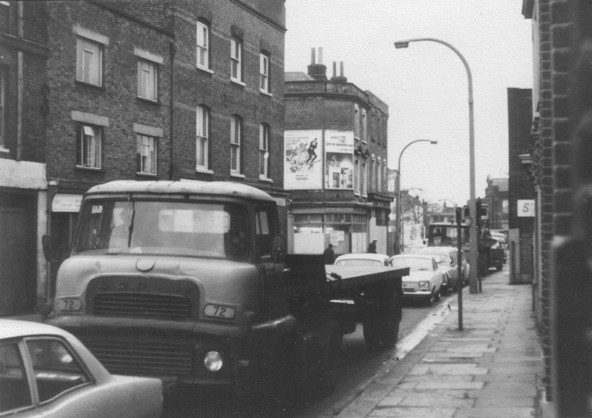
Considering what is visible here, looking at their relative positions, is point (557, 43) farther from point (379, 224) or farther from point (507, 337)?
point (379, 224)

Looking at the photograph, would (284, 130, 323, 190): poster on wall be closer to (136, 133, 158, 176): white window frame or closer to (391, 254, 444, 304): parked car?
(391, 254, 444, 304): parked car

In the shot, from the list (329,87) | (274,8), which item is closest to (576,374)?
(274,8)

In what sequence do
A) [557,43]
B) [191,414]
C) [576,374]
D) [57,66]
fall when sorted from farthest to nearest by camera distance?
[57,66] < [191,414] < [557,43] < [576,374]

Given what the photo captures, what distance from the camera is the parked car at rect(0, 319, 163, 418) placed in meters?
4.29

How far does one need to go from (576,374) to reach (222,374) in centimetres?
444

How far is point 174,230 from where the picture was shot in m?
8.28

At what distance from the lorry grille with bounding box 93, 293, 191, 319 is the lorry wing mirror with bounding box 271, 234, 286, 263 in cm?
110

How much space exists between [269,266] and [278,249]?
19cm

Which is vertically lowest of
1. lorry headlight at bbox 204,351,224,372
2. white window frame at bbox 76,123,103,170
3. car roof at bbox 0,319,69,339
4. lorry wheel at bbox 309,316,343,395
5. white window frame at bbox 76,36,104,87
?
lorry wheel at bbox 309,316,343,395

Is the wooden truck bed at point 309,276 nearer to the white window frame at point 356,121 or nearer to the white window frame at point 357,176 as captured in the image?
the white window frame at point 357,176

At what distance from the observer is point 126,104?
2419 centimetres

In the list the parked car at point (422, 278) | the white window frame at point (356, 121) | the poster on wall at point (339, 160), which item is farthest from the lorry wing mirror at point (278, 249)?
the white window frame at point (356, 121)

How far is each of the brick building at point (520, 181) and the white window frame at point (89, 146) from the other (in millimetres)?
18121

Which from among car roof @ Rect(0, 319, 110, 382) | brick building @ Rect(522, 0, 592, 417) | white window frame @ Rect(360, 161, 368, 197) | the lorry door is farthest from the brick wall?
brick building @ Rect(522, 0, 592, 417)
